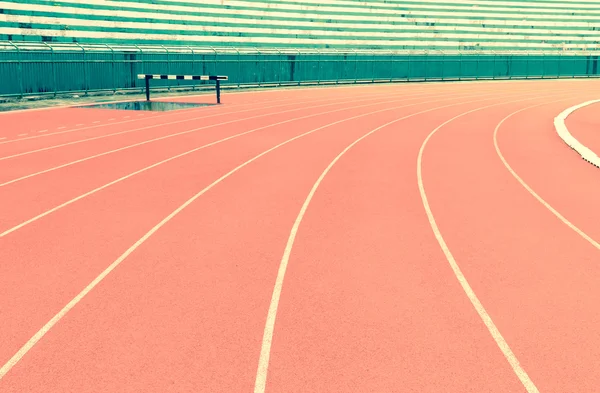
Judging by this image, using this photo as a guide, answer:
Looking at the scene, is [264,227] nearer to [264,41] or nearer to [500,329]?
[500,329]

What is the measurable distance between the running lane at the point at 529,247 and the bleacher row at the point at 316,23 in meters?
22.7

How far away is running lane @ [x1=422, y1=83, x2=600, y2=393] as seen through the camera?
4230 mm

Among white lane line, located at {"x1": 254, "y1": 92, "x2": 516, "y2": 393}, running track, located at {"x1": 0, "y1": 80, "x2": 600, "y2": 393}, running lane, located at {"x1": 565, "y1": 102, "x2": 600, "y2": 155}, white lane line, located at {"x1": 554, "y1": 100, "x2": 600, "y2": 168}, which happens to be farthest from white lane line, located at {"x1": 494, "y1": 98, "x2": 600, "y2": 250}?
white lane line, located at {"x1": 254, "y1": 92, "x2": 516, "y2": 393}

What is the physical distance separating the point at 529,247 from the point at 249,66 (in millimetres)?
27268

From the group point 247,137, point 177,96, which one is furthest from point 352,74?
point 247,137

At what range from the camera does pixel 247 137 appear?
1441cm

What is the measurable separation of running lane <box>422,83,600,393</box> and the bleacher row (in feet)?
74.5

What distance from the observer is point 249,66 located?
32.4 meters

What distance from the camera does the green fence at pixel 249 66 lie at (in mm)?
22688

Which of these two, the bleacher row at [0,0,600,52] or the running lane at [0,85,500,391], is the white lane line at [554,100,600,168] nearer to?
the running lane at [0,85,500,391]

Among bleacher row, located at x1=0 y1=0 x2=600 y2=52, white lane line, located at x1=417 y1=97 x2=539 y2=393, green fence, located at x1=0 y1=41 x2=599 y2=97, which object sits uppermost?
bleacher row, located at x1=0 y1=0 x2=600 y2=52

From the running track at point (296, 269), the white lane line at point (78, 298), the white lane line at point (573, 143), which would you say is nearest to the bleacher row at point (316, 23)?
the running track at point (296, 269)

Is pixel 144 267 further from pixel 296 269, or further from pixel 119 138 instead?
pixel 119 138

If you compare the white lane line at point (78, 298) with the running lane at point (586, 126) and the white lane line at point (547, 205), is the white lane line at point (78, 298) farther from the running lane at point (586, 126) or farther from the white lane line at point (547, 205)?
the running lane at point (586, 126)
